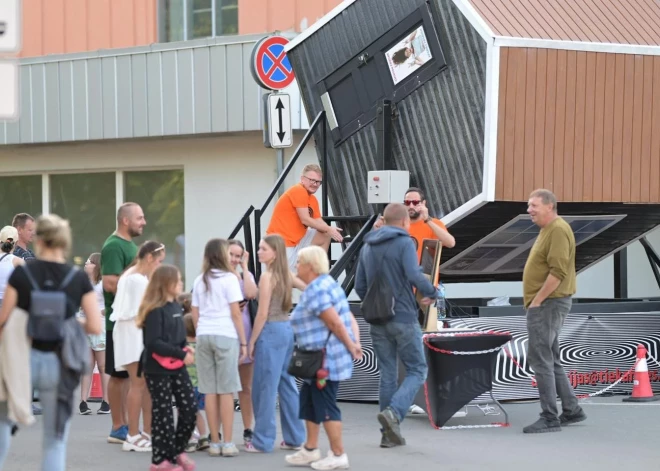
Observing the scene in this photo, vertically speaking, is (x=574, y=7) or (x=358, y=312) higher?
(x=574, y=7)

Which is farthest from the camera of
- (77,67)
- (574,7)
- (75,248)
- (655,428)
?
(75,248)

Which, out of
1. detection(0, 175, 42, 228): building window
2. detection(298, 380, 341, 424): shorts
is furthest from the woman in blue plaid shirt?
detection(0, 175, 42, 228): building window

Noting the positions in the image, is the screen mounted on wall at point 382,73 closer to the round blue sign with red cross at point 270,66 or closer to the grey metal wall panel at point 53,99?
the round blue sign with red cross at point 270,66

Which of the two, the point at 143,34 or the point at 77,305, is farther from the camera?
the point at 143,34

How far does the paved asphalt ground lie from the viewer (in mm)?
8820

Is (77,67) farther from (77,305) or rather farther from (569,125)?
(77,305)

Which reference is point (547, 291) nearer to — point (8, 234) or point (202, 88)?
point (8, 234)

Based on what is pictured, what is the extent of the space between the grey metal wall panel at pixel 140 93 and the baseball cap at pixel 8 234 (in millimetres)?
6527

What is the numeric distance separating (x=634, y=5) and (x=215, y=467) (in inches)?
266

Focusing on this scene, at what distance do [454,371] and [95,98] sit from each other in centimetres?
1025

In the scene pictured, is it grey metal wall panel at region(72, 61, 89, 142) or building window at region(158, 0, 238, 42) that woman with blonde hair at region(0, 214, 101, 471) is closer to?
building window at region(158, 0, 238, 42)

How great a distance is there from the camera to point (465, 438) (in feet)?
33.0

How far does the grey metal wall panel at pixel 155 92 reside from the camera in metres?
18.4

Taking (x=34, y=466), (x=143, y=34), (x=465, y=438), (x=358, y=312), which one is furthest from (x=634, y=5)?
(x=143, y=34)
